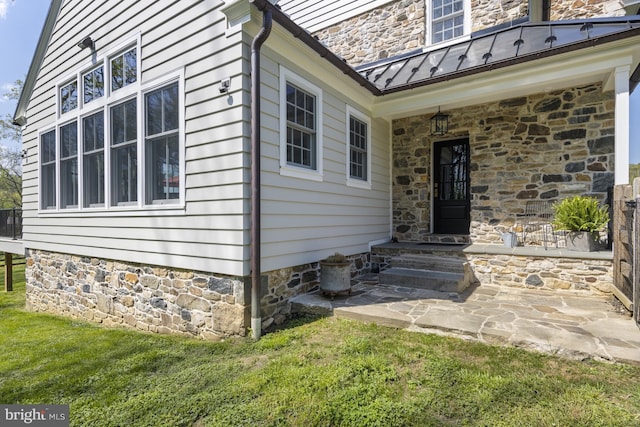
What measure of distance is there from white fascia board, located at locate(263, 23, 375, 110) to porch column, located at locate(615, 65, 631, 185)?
361 cm

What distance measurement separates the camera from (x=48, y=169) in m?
6.86

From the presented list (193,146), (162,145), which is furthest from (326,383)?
(162,145)

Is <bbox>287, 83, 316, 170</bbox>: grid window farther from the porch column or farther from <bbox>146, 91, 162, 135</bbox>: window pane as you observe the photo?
the porch column

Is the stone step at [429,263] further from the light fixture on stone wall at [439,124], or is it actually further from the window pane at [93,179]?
the window pane at [93,179]

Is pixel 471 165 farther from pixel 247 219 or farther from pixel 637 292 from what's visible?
pixel 247 219

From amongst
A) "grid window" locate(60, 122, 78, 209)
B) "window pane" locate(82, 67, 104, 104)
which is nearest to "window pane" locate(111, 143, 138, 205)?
"window pane" locate(82, 67, 104, 104)

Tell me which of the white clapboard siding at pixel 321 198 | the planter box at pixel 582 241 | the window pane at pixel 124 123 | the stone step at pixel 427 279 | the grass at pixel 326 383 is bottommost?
the grass at pixel 326 383

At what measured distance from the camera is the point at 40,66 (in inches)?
279

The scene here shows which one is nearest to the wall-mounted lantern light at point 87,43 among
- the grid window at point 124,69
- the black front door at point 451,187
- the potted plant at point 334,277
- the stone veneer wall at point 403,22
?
the grid window at point 124,69

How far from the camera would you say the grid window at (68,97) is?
614 centimetres

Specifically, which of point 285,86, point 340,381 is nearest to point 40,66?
point 285,86

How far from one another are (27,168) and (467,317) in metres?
9.51

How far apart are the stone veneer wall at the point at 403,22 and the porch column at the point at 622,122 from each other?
297cm

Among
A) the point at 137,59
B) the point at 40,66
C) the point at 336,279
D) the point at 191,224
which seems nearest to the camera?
the point at 191,224
